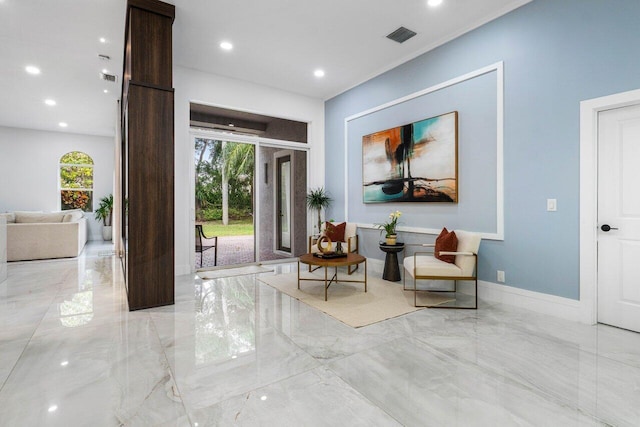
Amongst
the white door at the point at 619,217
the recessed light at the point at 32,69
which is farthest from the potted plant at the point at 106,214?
the white door at the point at 619,217

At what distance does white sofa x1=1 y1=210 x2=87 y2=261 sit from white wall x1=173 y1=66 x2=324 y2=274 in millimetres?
3098

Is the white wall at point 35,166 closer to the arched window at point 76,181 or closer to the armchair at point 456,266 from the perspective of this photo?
the arched window at point 76,181

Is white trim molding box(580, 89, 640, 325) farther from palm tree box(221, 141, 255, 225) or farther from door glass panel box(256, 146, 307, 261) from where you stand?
palm tree box(221, 141, 255, 225)

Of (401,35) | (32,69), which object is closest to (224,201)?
(32,69)

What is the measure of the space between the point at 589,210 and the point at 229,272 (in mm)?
4606

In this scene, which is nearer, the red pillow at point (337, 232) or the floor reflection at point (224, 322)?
the floor reflection at point (224, 322)

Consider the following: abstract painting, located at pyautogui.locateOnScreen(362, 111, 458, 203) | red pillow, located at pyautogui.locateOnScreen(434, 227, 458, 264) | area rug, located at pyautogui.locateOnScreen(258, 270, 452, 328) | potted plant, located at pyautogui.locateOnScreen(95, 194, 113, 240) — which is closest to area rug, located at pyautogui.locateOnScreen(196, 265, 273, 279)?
area rug, located at pyautogui.locateOnScreen(258, 270, 452, 328)

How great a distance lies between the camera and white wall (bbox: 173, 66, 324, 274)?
4.98 metres

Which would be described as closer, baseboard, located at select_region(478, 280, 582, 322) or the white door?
the white door

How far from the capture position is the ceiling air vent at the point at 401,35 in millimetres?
4012

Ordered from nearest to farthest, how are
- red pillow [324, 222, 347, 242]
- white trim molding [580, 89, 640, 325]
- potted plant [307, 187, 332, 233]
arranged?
white trim molding [580, 89, 640, 325]
red pillow [324, 222, 347, 242]
potted plant [307, 187, 332, 233]

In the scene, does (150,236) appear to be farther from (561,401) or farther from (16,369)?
(561,401)

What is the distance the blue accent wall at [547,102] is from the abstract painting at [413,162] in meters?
0.58

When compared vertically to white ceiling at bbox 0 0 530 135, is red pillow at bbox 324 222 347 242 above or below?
below
